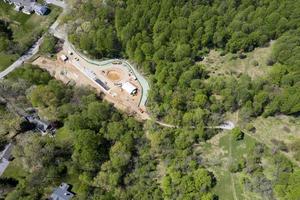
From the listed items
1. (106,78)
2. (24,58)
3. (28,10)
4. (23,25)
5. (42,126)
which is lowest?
(42,126)

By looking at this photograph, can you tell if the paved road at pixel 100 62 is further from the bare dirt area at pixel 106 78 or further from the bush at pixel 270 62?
the bush at pixel 270 62

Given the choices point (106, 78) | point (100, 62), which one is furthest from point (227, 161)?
point (100, 62)

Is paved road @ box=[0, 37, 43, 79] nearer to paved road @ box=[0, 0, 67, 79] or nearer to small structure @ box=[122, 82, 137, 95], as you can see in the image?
paved road @ box=[0, 0, 67, 79]

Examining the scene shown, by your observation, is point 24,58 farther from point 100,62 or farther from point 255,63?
point 255,63

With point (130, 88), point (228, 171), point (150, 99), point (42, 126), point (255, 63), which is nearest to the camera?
point (228, 171)

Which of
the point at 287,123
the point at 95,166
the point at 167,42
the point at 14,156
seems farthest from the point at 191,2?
the point at 14,156

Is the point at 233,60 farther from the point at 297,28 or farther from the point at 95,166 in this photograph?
the point at 95,166

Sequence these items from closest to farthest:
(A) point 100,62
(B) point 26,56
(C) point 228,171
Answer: (C) point 228,171 < (A) point 100,62 < (B) point 26,56
